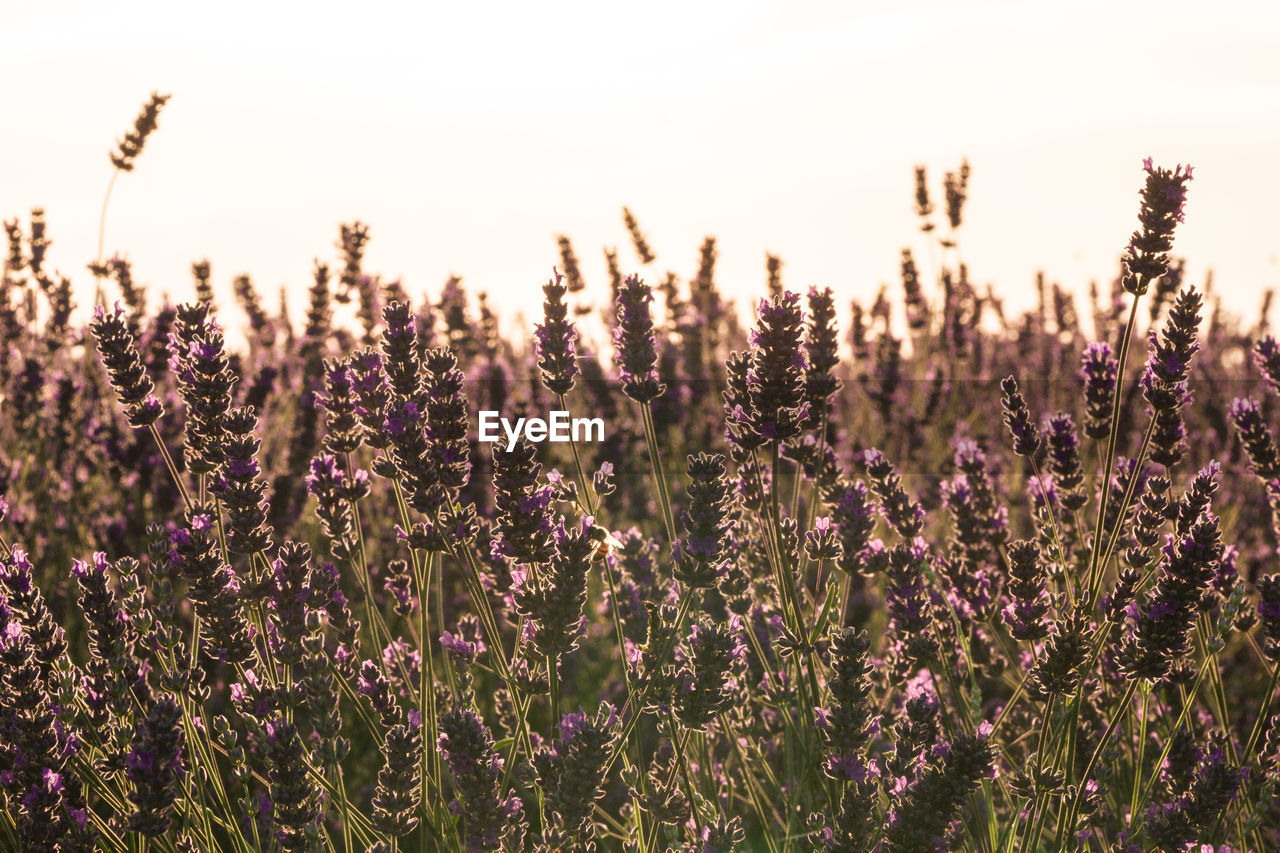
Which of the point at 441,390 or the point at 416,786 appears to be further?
the point at 441,390

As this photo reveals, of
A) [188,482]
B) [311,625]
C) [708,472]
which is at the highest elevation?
[708,472]

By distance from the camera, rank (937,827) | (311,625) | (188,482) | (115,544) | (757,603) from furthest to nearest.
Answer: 1. (188,482)
2. (115,544)
3. (757,603)
4. (311,625)
5. (937,827)

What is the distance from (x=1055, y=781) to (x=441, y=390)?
1.32 metres

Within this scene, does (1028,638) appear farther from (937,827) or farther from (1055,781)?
(937,827)

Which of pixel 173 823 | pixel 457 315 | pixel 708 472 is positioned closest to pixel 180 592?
pixel 457 315

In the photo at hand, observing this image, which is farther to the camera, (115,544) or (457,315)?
(457,315)

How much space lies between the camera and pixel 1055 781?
1.95 m

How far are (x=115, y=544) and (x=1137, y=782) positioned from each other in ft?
12.3

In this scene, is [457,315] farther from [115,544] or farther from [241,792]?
[241,792]

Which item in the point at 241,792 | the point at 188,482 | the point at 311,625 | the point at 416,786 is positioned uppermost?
the point at 311,625

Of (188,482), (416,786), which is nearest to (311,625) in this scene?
(416,786)

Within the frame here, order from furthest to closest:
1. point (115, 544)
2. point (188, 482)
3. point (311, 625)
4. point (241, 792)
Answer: point (188, 482) < point (115, 544) < point (241, 792) < point (311, 625)

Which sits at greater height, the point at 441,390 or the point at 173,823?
the point at 441,390

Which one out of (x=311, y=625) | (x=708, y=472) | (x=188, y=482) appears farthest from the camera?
(x=188, y=482)
